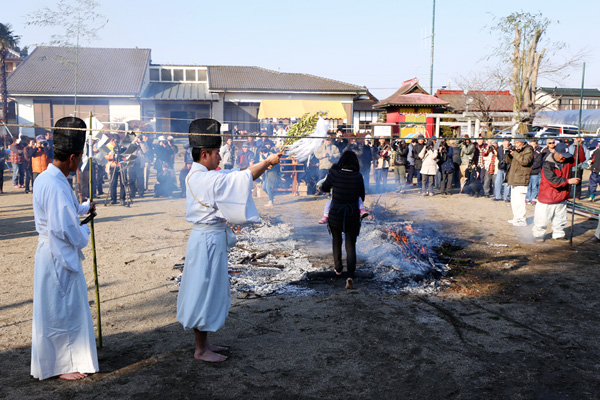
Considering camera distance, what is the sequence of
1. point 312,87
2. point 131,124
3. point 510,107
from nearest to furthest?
point 131,124
point 312,87
point 510,107

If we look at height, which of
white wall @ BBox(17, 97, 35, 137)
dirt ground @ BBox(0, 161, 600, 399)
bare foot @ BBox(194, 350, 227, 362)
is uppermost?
white wall @ BBox(17, 97, 35, 137)

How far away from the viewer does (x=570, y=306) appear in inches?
233

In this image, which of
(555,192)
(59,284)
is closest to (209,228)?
(59,284)

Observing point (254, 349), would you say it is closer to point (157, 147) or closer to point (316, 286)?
point (316, 286)

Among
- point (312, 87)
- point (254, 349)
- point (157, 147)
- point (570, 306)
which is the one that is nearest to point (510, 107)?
point (312, 87)

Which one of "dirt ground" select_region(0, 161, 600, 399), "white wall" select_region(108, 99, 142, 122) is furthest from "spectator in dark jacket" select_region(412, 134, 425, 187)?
"white wall" select_region(108, 99, 142, 122)

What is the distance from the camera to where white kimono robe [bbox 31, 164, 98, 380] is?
149 inches

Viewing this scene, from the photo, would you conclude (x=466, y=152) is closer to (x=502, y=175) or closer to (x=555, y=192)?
(x=502, y=175)

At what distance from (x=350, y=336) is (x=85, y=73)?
102ft

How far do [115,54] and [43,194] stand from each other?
33887 millimetres

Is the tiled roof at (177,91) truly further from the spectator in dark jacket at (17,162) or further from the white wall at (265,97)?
the spectator in dark jacket at (17,162)

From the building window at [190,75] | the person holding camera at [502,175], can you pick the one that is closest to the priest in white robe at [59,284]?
the person holding camera at [502,175]

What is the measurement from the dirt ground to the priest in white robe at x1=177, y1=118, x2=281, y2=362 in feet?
1.46

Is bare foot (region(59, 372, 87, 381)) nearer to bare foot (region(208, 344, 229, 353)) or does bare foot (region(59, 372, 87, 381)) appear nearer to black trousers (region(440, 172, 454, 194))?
bare foot (region(208, 344, 229, 353))
